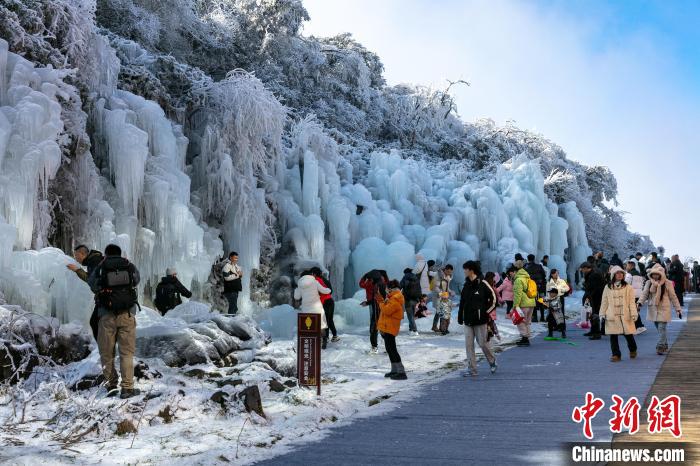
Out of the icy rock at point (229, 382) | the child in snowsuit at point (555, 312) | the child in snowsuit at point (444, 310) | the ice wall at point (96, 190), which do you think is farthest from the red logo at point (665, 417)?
the child in snowsuit at point (444, 310)

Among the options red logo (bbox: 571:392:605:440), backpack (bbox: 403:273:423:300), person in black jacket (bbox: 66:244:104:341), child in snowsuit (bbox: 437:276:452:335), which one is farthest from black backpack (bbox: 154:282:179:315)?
red logo (bbox: 571:392:605:440)

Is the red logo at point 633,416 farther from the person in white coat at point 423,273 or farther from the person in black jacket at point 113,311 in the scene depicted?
the person in white coat at point 423,273

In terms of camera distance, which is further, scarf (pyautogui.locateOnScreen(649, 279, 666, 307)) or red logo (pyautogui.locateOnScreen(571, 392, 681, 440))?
scarf (pyautogui.locateOnScreen(649, 279, 666, 307))

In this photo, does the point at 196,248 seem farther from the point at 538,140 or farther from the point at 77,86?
the point at 538,140

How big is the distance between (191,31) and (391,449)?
2445cm

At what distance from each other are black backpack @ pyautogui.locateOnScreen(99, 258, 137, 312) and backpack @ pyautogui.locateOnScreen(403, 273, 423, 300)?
30.2 ft

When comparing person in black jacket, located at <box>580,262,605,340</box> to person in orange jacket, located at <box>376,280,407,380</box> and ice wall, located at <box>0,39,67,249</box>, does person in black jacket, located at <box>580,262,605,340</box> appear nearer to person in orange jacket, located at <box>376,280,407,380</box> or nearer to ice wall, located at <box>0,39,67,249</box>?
person in orange jacket, located at <box>376,280,407,380</box>

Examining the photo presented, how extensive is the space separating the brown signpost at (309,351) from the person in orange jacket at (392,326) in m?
1.83

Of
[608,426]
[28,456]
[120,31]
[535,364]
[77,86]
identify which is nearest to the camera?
[28,456]

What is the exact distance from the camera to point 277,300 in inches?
791

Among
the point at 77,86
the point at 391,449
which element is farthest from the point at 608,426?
the point at 77,86

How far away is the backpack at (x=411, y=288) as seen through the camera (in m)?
16.7

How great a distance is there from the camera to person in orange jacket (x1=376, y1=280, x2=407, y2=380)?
10703mm

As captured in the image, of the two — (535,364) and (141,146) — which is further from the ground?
(141,146)
